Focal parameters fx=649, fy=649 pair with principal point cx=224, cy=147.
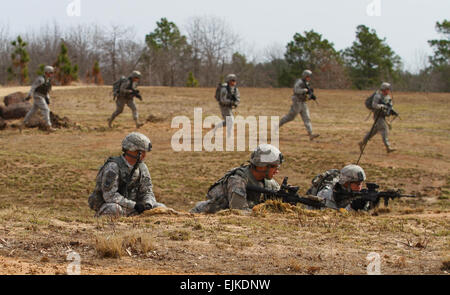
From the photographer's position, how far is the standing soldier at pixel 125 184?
7.41 metres

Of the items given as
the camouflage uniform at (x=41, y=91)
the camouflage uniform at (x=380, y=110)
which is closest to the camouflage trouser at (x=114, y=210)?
the camouflage uniform at (x=380, y=110)

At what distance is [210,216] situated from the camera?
7270mm

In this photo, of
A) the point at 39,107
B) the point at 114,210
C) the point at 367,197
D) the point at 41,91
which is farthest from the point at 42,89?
the point at 367,197

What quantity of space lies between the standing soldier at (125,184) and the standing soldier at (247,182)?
82cm

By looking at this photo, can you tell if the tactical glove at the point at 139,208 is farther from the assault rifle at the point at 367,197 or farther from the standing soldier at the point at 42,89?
the standing soldier at the point at 42,89

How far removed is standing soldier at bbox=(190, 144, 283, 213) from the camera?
7613 mm

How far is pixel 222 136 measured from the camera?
18.4m

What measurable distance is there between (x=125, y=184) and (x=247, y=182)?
1440mm

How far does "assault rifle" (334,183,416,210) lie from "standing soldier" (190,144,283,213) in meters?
0.87

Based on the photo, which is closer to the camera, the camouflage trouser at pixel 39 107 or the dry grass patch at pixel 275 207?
the dry grass patch at pixel 275 207

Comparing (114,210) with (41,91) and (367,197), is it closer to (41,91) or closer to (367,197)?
(367,197)

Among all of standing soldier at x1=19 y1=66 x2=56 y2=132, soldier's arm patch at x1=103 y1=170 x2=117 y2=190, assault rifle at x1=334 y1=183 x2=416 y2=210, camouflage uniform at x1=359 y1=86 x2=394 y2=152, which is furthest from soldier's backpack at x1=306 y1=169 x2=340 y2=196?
standing soldier at x1=19 y1=66 x2=56 y2=132

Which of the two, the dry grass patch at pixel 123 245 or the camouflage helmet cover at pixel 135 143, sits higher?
the camouflage helmet cover at pixel 135 143

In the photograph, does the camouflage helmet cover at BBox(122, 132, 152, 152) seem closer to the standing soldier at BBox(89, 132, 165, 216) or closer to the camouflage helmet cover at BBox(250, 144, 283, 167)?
the standing soldier at BBox(89, 132, 165, 216)
